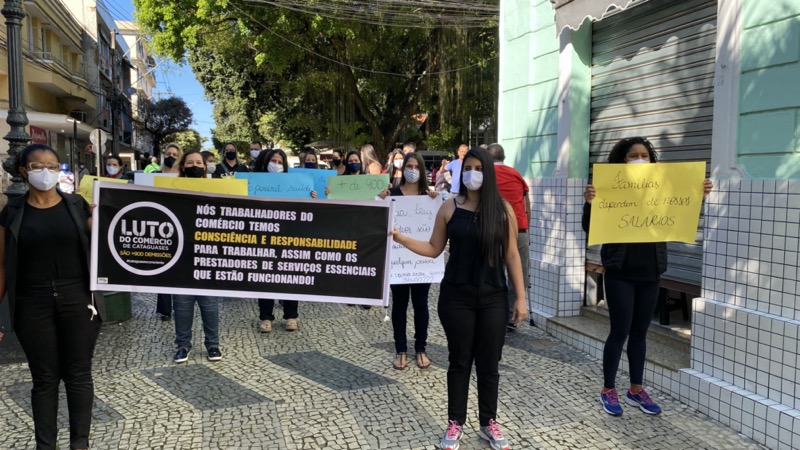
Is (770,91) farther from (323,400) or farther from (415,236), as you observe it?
(323,400)

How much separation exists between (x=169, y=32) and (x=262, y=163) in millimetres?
14053

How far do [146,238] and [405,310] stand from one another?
223 centimetres

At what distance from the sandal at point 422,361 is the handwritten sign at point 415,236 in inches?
27.6

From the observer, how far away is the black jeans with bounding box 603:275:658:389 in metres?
4.00

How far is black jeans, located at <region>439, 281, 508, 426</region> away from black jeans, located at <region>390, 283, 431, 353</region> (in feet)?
4.51

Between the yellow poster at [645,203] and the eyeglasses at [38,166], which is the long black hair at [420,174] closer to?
the yellow poster at [645,203]

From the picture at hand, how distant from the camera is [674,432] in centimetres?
387

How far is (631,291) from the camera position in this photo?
4.00 m

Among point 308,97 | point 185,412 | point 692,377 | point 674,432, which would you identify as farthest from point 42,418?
point 308,97

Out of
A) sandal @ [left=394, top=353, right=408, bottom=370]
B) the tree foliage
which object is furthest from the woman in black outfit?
the tree foliage

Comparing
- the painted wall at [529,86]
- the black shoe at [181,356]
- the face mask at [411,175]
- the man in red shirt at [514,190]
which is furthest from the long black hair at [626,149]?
the black shoe at [181,356]

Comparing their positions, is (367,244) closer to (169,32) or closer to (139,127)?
(169,32)

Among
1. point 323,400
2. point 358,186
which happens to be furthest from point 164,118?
point 323,400

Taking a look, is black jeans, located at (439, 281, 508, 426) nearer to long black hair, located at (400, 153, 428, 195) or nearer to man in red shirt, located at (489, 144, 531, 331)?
long black hair, located at (400, 153, 428, 195)
